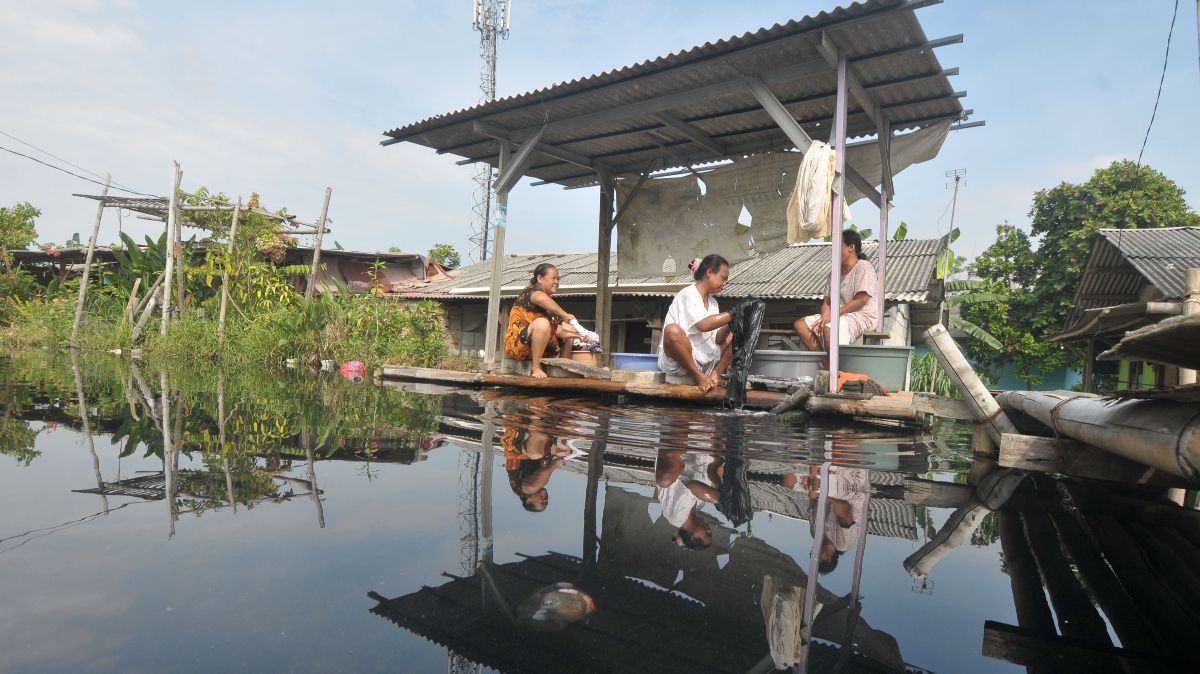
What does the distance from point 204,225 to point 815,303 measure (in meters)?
12.6

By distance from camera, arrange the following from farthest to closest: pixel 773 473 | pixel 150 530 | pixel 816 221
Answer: pixel 816 221 < pixel 773 473 < pixel 150 530

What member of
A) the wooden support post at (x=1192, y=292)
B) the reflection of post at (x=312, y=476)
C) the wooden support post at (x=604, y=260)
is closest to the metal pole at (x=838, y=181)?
the wooden support post at (x=1192, y=292)

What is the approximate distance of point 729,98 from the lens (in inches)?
301

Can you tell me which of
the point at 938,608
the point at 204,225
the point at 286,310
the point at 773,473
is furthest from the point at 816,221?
the point at 204,225

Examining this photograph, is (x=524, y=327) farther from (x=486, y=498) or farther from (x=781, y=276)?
(x=781, y=276)

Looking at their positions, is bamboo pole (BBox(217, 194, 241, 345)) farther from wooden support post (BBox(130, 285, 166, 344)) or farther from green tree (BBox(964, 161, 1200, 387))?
green tree (BBox(964, 161, 1200, 387))

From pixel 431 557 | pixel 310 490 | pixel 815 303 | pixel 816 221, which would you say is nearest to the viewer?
pixel 431 557

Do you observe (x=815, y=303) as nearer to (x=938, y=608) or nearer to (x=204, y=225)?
(x=204, y=225)

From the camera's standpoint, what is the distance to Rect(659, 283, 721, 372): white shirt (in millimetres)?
6344

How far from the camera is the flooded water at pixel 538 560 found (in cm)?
146

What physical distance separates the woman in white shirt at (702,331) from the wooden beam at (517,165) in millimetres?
3192

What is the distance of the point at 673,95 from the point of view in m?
7.23

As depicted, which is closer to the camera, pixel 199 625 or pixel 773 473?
pixel 199 625

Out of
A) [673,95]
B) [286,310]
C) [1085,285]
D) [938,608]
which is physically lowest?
[938,608]
